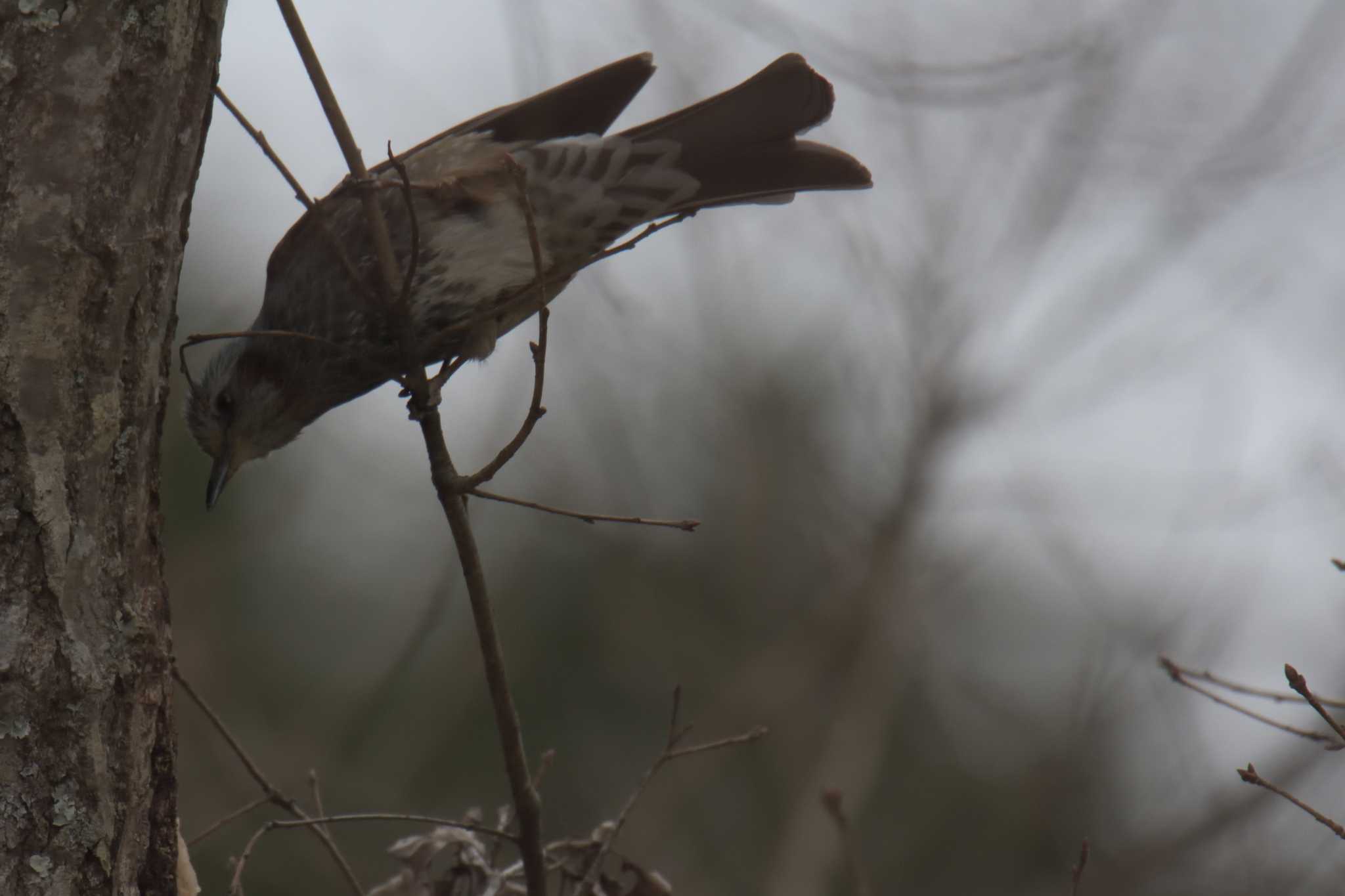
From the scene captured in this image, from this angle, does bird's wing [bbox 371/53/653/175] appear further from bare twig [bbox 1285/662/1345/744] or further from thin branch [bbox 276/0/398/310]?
bare twig [bbox 1285/662/1345/744]

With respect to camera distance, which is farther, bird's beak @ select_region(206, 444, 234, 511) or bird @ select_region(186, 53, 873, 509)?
bird's beak @ select_region(206, 444, 234, 511)

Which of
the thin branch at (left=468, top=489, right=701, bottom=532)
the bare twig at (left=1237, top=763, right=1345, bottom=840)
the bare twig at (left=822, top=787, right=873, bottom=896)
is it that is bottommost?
the bare twig at (left=822, top=787, right=873, bottom=896)

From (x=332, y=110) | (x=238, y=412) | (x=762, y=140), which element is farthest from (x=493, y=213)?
(x=332, y=110)

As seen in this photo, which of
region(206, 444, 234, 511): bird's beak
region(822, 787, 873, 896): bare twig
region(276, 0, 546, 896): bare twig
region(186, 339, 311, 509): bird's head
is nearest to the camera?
region(276, 0, 546, 896): bare twig

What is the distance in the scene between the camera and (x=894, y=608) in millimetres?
7699

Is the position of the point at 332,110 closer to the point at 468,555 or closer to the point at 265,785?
the point at 468,555

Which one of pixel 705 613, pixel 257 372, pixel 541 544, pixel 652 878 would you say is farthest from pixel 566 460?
pixel 652 878

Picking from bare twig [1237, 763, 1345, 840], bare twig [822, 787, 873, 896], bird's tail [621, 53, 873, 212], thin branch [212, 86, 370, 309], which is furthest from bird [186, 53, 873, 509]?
bare twig [1237, 763, 1345, 840]

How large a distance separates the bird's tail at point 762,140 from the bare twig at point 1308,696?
5.58 ft

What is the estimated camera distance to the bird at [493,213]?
303cm

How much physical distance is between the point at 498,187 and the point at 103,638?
64.6 inches

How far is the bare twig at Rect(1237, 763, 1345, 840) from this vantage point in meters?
1.72

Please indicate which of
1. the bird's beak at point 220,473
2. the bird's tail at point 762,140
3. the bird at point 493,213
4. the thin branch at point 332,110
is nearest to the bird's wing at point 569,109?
the bird at point 493,213

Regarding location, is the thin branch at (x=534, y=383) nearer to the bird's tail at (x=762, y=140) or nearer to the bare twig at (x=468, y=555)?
the bare twig at (x=468, y=555)
